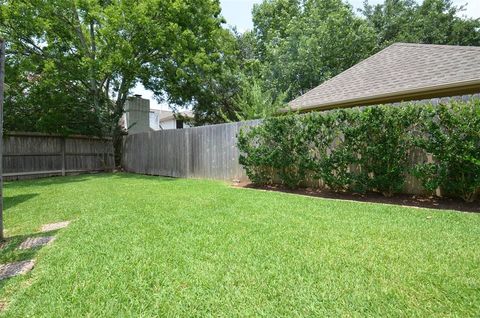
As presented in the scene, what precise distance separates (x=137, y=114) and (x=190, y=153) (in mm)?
9200

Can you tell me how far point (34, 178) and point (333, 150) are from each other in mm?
12060

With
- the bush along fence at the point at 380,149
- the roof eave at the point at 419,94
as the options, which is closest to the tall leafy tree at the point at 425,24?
the roof eave at the point at 419,94

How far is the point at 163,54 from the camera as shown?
14.6 meters

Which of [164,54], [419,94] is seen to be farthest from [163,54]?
[419,94]

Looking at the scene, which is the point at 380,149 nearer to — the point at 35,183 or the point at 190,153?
the point at 190,153

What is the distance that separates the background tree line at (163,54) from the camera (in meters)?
12.1

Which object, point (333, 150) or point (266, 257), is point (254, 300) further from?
point (333, 150)

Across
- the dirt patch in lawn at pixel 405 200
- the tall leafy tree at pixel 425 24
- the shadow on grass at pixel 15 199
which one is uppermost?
the tall leafy tree at pixel 425 24

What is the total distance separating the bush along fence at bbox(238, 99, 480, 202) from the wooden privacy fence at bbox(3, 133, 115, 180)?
33.0 feet

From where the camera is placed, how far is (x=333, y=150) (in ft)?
20.3

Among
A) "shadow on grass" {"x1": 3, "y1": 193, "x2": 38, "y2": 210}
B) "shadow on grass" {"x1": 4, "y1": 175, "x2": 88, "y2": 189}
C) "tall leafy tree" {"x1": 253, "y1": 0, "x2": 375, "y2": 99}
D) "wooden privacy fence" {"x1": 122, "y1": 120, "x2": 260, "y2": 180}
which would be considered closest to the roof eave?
"wooden privacy fence" {"x1": 122, "y1": 120, "x2": 260, "y2": 180}

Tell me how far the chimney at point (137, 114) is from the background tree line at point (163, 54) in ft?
5.12

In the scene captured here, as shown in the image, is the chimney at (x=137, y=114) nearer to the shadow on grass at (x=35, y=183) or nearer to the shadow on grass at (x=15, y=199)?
the shadow on grass at (x=35, y=183)

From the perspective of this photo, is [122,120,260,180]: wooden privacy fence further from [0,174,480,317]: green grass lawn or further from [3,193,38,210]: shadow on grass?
[3,193,38,210]: shadow on grass
